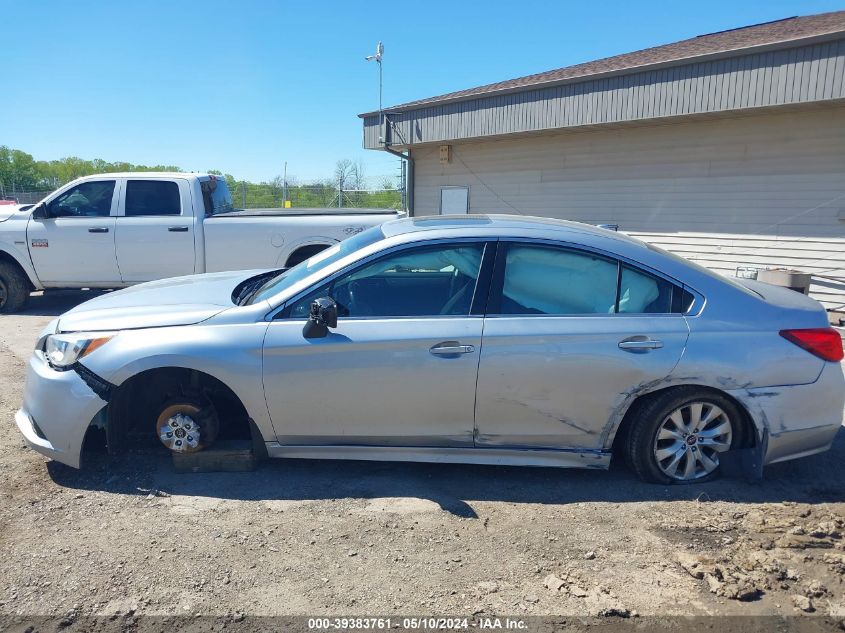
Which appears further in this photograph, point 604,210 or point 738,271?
point 604,210

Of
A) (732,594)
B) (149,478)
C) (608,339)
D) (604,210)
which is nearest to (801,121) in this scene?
(604,210)

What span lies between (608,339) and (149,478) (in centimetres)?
296

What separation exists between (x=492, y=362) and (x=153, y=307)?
7.28ft

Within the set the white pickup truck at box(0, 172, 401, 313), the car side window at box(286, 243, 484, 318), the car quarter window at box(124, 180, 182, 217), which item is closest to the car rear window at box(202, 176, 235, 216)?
the white pickup truck at box(0, 172, 401, 313)

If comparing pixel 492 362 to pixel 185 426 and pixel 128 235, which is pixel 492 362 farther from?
pixel 128 235

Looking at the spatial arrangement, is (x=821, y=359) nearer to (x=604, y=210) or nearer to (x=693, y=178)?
(x=693, y=178)

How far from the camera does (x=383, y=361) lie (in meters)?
3.60

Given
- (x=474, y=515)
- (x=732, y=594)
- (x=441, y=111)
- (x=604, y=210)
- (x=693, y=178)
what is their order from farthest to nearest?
(x=441, y=111), (x=604, y=210), (x=693, y=178), (x=474, y=515), (x=732, y=594)

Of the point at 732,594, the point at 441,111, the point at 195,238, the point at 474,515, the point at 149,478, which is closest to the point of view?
the point at 732,594

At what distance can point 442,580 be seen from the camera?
2893 millimetres

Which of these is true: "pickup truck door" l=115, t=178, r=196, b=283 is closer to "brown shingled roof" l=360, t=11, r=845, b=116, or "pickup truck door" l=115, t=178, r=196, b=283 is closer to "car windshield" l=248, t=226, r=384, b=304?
"car windshield" l=248, t=226, r=384, b=304

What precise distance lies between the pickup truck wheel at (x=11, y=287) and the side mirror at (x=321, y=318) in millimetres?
7621

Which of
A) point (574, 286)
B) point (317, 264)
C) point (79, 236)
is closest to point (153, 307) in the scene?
point (317, 264)

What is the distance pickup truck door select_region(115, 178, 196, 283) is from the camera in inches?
341
